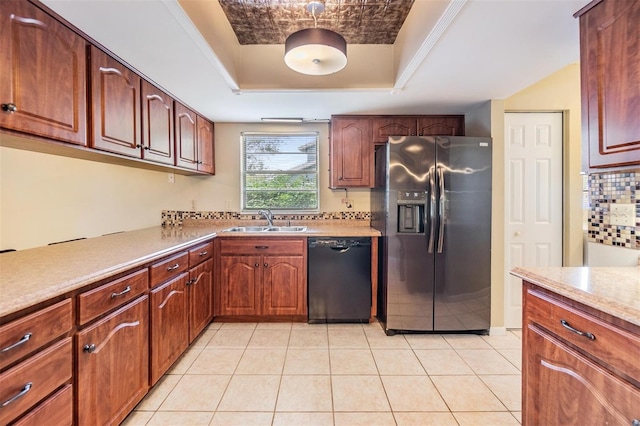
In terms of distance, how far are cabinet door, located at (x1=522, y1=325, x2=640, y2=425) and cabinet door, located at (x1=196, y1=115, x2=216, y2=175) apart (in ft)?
9.98

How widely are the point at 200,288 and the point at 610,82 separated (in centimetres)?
288

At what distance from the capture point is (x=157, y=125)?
7.36 feet

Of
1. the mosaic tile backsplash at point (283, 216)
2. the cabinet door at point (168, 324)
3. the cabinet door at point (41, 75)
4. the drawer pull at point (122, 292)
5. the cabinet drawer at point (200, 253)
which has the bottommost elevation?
the cabinet door at point (168, 324)

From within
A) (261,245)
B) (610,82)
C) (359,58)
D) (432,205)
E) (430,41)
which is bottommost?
(261,245)

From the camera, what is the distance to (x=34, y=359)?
100 cm

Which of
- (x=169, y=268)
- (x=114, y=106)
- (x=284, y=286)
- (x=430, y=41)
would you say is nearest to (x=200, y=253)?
(x=169, y=268)

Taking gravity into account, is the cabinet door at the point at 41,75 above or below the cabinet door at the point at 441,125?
below

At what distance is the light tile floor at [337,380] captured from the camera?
1.61 metres

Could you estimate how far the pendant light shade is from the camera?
1509 mm

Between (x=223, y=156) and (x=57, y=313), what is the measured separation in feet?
8.34

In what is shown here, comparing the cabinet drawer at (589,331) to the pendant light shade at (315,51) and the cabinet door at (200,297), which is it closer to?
the pendant light shade at (315,51)

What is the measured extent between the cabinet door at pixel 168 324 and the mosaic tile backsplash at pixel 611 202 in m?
2.74

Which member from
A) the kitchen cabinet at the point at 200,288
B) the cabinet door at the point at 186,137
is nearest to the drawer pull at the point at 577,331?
the kitchen cabinet at the point at 200,288

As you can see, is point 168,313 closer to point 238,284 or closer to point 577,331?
point 238,284
